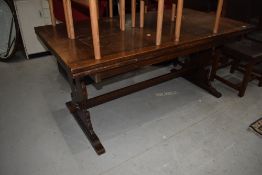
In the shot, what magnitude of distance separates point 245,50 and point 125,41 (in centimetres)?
132

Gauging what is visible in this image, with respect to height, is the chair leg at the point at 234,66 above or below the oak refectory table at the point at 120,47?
below

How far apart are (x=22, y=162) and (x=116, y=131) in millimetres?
748

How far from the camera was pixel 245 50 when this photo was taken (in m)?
2.19

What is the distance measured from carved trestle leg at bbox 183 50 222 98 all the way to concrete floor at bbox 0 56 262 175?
0.07 metres

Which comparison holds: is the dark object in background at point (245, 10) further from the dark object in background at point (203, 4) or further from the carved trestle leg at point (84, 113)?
the carved trestle leg at point (84, 113)

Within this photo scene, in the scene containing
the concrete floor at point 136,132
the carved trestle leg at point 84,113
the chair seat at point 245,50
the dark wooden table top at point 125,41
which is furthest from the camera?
the chair seat at point 245,50

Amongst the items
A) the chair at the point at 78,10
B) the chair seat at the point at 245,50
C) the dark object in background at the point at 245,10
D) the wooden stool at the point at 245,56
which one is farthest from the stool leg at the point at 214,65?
the chair at the point at 78,10

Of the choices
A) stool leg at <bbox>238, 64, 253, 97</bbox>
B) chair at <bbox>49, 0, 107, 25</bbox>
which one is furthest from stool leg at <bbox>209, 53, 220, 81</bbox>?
chair at <bbox>49, 0, 107, 25</bbox>

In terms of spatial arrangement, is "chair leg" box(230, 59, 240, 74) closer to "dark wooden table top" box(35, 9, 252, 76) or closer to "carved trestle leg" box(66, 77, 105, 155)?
"dark wooden table top" box(35, 9, 252, 76)

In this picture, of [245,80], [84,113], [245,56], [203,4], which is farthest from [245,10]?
[84,113]

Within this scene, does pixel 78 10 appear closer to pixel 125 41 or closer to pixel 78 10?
pixel 78 10

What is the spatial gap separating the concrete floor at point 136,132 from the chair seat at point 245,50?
437mm

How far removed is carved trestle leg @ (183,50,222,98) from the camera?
2.31m

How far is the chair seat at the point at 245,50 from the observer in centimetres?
211
